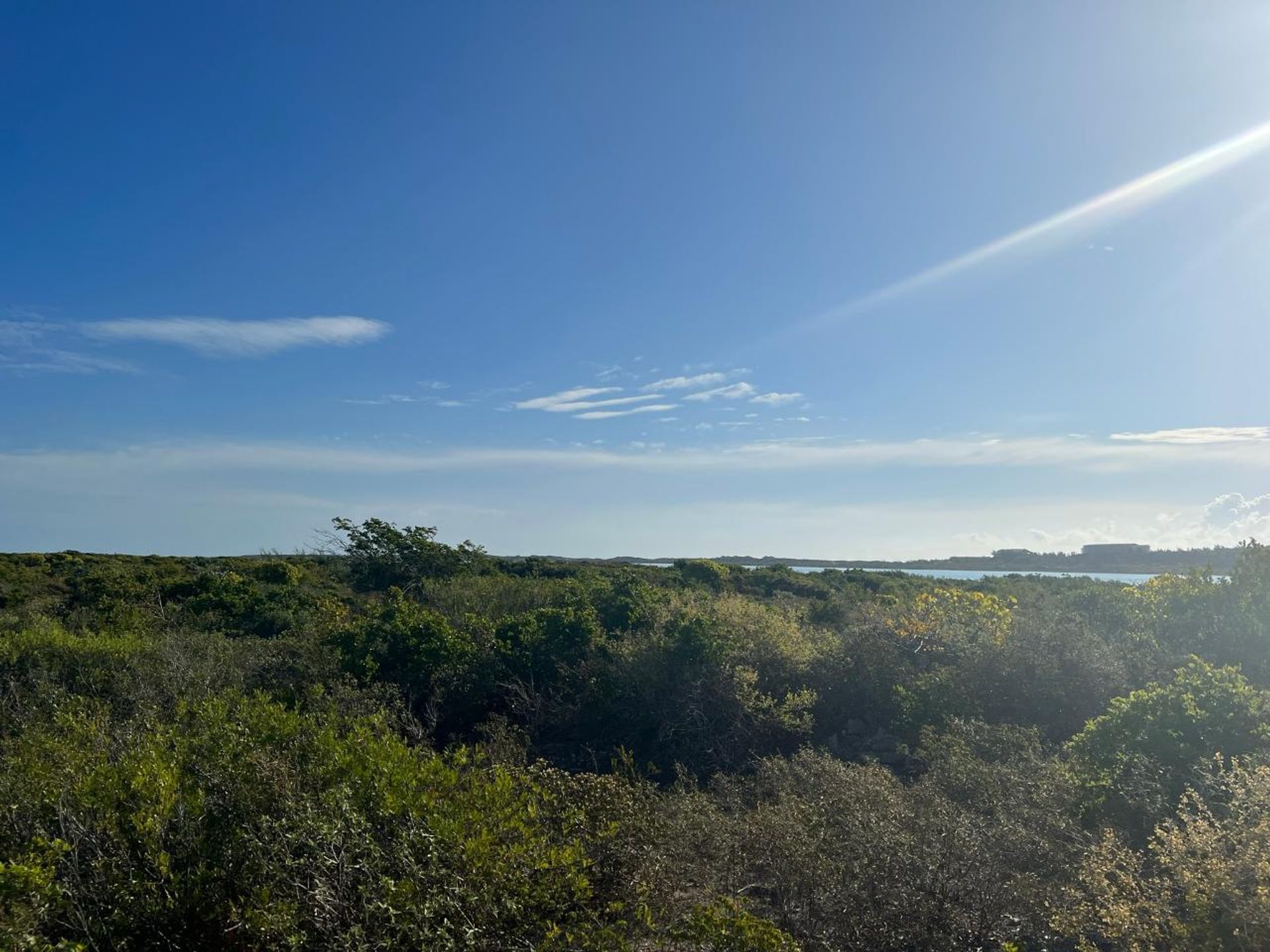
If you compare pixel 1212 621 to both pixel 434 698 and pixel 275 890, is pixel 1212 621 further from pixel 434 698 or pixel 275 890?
pixel 275 890

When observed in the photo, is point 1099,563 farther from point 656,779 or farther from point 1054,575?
point 656,779

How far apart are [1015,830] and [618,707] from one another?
6819 millimetres

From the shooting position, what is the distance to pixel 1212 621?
13211 mm

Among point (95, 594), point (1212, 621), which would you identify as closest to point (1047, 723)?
point (1212, 621)

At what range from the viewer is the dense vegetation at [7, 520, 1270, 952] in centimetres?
471

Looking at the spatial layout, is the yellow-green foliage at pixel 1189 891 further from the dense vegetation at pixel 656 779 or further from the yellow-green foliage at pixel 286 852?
the yellow-green foliage at pixel 286 852

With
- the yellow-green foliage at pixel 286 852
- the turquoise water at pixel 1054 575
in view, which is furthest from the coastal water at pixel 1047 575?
the yellow-green foliage at pixel 286 852

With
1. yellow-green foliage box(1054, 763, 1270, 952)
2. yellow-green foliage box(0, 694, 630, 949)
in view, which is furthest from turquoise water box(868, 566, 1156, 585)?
yellow-green foliage box(0, 694, 630, 949)

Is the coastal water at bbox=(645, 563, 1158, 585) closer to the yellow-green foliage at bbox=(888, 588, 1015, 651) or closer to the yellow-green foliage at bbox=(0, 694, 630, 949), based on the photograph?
the yellow-green foliage at bbox=(888, 588, 1015, 651)

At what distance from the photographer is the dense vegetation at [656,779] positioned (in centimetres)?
471

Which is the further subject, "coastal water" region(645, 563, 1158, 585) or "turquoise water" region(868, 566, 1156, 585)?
"coastal water" region(645, 563, 1158, 585)

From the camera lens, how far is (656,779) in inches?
419

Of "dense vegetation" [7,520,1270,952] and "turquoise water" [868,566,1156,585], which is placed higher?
"turquoise water" [868,566,1156,585]

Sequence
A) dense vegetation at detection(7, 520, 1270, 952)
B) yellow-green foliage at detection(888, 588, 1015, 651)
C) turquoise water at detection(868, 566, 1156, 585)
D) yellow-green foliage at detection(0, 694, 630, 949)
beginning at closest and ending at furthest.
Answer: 1. yellow-green foliage at detection(0, 694, 630, 949)
2. dense vegetation at detection(7, 520, 1270, 952)
3. yellow-green foliage at detection(888, 588, 1015, 651)
4. turquoise water at detection(868, 566, 1156, 585)
